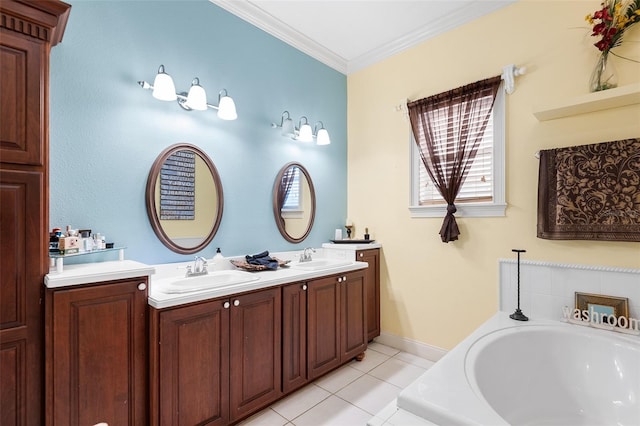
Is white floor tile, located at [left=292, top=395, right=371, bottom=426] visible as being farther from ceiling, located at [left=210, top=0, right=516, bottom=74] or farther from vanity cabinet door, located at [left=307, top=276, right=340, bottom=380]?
ceiling, located at [left=210, top=0, right=516, bottom=74]

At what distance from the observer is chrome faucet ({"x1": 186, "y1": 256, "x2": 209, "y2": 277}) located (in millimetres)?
1957

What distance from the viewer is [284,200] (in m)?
2.71

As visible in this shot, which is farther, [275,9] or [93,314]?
[275,9]

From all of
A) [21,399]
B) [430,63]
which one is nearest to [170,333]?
[21,399]

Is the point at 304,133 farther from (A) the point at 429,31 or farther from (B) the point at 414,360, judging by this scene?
(B) the point at 414,360

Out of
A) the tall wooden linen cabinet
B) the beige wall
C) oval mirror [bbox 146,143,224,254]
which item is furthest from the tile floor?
oval mirror [bbox 146,143,224,254]

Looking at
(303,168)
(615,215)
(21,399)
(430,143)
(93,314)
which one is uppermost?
(430,143)

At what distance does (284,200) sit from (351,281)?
37.0 inches

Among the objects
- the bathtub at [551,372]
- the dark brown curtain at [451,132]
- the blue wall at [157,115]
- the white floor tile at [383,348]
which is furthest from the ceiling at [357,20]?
the white floor tile at [383,348]

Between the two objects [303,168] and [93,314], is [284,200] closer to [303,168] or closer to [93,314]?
[303,168]

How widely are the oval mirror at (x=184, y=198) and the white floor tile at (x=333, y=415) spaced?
1335 mm

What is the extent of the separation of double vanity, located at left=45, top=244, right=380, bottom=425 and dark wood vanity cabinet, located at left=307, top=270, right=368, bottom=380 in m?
0.01

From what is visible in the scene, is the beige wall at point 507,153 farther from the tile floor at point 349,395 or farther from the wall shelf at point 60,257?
the wall shelf at point 60,257

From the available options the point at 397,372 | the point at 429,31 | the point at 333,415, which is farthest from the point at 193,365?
the point at 429,31
